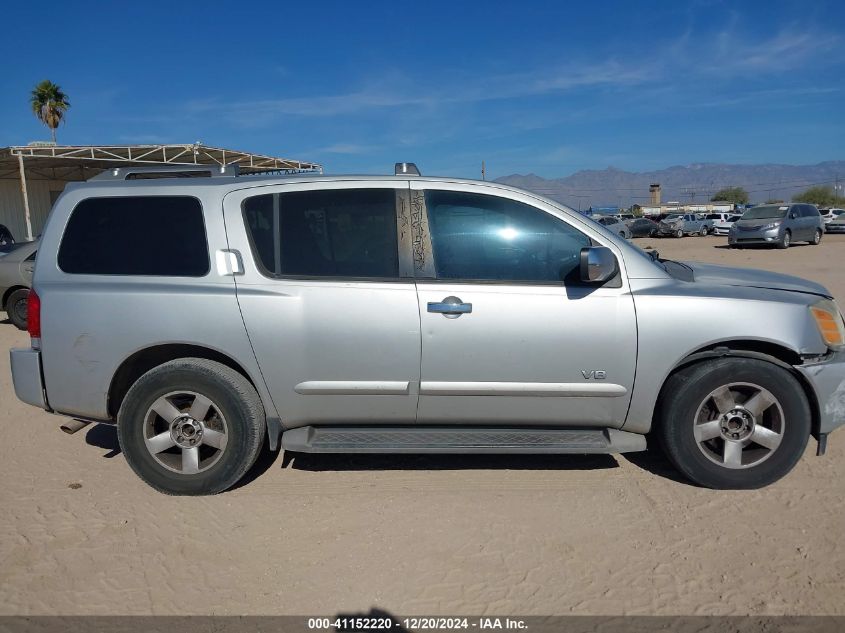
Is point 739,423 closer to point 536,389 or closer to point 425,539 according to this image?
point 536,389

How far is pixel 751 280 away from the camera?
415 centimetres

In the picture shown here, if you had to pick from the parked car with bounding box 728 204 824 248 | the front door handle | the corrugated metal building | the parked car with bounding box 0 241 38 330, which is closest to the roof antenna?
the front door handle

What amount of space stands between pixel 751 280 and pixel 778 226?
23.4 m

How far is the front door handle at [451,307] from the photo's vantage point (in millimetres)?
3758

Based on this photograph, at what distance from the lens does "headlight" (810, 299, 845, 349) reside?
386 centimetres

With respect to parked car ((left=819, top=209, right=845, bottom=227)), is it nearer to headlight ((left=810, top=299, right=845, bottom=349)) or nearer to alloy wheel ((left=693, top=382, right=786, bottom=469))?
headlight ((left=810, top=299, right=845, bottom=349))

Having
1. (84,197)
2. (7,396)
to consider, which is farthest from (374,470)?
(7,396)

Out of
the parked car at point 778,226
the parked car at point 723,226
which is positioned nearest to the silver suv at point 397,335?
the parked car at point 778,226

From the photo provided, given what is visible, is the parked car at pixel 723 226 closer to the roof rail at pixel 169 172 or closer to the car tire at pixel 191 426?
the roof rail at pixel 169 172

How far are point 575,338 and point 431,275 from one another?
912 millimetres

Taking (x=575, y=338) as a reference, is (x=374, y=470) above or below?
below

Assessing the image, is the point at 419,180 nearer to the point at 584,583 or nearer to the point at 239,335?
the point at 239,335

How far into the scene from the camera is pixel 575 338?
376 centimetres

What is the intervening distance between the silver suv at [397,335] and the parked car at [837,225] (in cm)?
3909
